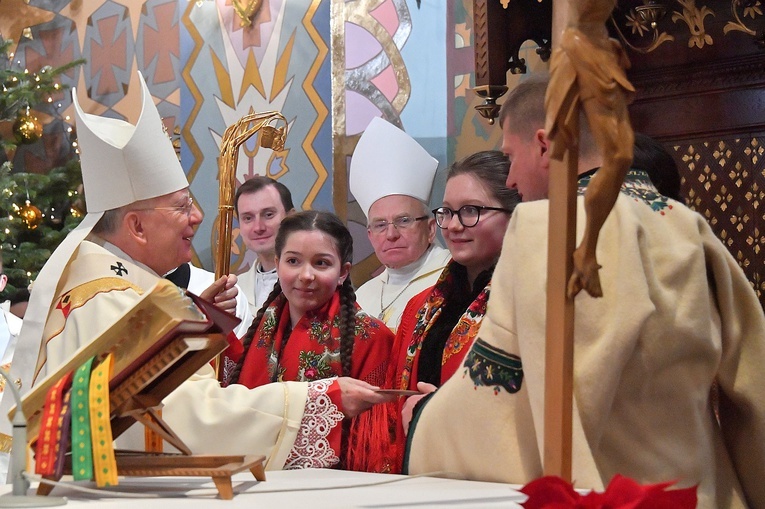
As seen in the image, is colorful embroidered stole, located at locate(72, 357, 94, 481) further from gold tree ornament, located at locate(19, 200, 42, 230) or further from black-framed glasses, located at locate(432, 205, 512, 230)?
gold tree ornament, located at locate(19, 200, 42, 230)

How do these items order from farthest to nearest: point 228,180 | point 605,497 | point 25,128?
point 25,128
point 228,180
point 605,497

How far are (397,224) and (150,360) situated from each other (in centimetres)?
347

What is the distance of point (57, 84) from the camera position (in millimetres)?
9164

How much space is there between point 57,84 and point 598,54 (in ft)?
26.9

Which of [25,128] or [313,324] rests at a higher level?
[25,128]

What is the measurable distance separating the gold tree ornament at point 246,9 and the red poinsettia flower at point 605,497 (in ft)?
21.3

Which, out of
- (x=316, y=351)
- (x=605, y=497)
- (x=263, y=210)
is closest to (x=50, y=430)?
(x=605, y=497)

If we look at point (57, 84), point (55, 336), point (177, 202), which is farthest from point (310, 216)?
point (57, 84)

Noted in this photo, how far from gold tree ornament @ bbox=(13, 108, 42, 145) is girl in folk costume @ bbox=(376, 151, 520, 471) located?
21.8ft

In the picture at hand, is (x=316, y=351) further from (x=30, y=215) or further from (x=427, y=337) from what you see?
(x=30, y=215)

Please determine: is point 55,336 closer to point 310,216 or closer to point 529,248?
point 310,216

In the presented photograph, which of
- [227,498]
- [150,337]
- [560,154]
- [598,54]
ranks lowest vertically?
[227,498]

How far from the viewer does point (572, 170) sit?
65.6 inches

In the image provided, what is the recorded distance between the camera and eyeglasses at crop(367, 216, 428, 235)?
5.40 meters
